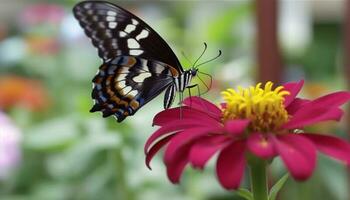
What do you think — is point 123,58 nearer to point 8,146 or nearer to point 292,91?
point 292,91

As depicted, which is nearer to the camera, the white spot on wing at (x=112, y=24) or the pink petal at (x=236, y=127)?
the pink petal at (x=236, y=127)

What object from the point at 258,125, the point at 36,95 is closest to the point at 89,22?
the point at 258,125

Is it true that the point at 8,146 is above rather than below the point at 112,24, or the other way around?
below

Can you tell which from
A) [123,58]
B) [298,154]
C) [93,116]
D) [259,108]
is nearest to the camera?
[298,154]

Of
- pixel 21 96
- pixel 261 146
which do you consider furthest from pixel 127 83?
pixel 21 96

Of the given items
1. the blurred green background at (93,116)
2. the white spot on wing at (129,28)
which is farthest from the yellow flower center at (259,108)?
the blurred green background at (93,116)

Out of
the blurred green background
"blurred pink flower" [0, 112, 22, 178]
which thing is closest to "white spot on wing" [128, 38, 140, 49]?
the blurred green background

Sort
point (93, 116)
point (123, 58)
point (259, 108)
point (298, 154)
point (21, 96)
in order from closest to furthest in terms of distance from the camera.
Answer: point (298, 154)
point (259, 108)
point (123, 58)
point (93, 116)
point (21, 96)

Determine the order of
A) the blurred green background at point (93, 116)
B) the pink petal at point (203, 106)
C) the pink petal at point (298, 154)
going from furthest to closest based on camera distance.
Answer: the blurred green background at point (93, 116)
the pink petal at point (203, 106)
the pink petal at point (298, 154)

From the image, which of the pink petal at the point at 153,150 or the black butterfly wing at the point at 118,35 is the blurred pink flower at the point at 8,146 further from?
the pink petal at the point at 153,150
